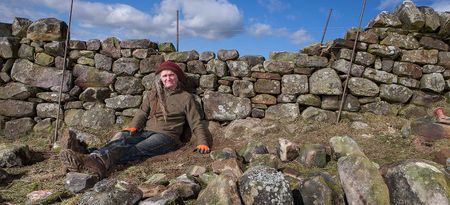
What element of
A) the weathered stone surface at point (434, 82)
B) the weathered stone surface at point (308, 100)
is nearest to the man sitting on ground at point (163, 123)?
the weathered stone surface at point (308, 100)

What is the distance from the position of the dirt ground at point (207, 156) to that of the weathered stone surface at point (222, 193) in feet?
4.24

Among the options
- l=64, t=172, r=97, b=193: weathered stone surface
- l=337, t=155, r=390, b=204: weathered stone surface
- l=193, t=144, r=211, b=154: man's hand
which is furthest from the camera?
l=193, t=144, r=211, b=154: man's hand

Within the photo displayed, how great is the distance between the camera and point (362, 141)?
223 inches

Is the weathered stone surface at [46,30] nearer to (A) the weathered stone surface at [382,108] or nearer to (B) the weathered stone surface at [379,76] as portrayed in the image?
(B) the weathered stone surface at [379,76]

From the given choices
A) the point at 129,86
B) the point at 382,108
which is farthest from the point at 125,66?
the point at 382,108

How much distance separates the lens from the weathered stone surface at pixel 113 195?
3.10m

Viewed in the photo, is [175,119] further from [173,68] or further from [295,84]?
[295,84]

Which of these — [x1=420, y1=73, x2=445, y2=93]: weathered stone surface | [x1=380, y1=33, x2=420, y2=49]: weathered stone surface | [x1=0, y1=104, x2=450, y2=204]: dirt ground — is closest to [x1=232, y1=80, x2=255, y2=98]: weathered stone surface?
[x1=0, y1=104, x2=450, y2=204]: dirt ground

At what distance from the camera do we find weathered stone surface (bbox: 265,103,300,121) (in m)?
6.42

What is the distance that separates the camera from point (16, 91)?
656 cm

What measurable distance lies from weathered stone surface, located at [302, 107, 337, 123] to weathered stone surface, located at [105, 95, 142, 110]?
3346mm

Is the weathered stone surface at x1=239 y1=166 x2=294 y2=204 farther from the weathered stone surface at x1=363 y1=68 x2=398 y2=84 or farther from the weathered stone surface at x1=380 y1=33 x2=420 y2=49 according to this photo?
the weathered stone surface at x1=380 y1=33 x2=420 y2=49

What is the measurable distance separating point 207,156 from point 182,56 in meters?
2.32

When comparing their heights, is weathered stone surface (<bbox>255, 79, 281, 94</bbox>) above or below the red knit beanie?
below
